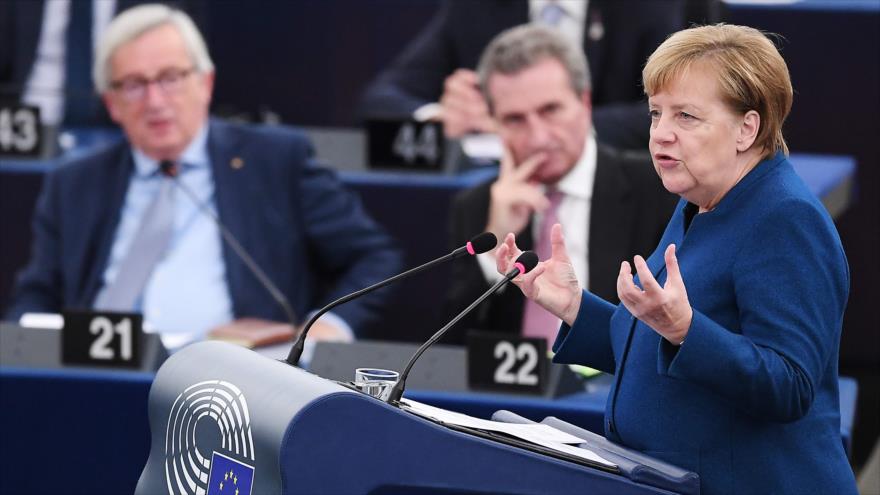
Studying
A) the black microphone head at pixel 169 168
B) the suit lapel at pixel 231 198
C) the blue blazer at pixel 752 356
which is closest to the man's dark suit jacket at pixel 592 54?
the suit lapel at pixel 231 198

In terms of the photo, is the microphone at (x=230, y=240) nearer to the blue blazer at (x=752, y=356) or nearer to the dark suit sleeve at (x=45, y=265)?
the dark suit sleeve at (x=45, y=265)

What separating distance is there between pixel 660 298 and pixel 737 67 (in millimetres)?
292

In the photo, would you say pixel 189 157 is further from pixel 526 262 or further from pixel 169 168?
pixel 526 262

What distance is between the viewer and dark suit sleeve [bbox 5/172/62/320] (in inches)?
152

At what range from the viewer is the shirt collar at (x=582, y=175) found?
139 inches

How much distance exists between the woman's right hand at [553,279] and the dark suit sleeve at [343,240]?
194 centimetres

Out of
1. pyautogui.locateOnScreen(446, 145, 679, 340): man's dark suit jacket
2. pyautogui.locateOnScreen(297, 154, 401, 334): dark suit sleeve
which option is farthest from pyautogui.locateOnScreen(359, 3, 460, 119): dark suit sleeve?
pyautogui.locateOnScreen(446, 145, 679, 340): man's dark suit jacket

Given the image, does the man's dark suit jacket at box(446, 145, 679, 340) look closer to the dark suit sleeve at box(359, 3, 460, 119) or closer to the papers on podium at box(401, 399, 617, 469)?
the dark suit sleeve at box(359, 3, 460, 119)

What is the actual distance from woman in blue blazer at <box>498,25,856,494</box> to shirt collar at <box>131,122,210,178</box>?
2193 millimetres

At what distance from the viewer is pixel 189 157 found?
12.8 feet

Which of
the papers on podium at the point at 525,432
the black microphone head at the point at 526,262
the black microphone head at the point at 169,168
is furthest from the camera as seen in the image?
the black microphone head at the point at 169,168

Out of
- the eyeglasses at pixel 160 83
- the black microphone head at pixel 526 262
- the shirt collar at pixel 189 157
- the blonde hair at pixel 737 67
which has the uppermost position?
the blonde hair at pixel 737 67

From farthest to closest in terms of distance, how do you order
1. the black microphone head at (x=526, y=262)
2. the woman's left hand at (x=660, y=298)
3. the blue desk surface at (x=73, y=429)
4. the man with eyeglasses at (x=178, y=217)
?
1. the man with eyeglasses at (x=178, y=217)
2. the blue desk surface at (x=73, y=429)
3. the black microphone head at (x=526, y=262)
4. the woman's left hand at (x=660, y=298)

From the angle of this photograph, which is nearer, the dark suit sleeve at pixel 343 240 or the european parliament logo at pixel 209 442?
the european parliament logo at pixel 209 442
